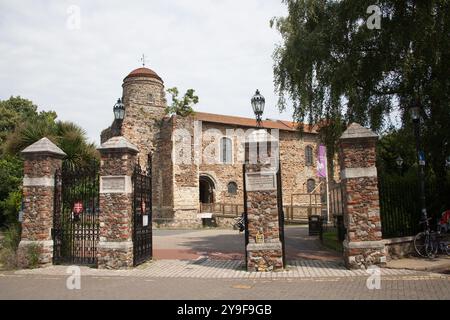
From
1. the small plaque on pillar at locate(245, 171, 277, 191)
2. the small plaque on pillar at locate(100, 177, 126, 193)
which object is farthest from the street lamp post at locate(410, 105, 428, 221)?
the small plaque on pillar at locate(100, 177, 126, 193)

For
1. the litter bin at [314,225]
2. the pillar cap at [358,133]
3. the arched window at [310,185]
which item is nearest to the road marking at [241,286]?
the pillar cap at [358,133]

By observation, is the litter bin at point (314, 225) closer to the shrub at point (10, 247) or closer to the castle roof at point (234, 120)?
the shrub at point (10, 247)

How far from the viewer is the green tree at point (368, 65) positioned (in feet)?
35.0

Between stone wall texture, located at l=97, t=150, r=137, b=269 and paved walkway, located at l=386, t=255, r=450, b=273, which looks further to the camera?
stone wall texture, located at l=97, t=150, r=137, b=269

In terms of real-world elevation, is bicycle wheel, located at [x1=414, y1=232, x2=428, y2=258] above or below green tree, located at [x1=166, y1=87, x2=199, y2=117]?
below

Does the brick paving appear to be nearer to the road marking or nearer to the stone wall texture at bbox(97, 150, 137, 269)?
the road marking

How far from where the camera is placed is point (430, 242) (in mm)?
10305

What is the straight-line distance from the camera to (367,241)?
9602 mm

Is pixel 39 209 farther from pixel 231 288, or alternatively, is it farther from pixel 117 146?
pixel 231 288

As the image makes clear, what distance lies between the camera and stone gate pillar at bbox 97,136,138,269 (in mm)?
10523

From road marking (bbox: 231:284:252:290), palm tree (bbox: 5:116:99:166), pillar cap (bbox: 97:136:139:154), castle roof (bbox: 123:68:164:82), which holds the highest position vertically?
castle roof (bbox: 123:68:164:82)

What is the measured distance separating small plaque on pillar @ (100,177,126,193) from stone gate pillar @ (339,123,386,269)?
6083mm

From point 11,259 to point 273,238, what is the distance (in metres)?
7.66

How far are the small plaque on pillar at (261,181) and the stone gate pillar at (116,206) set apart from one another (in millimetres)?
3440
